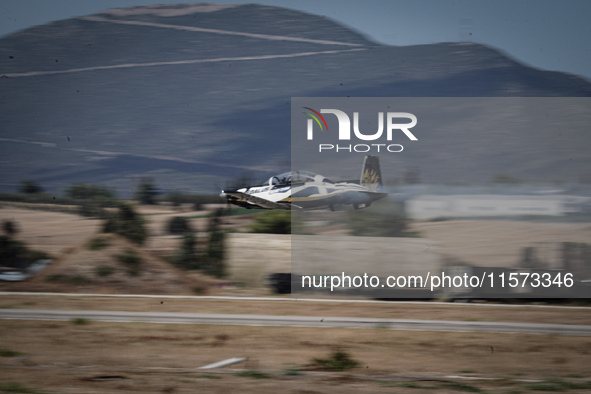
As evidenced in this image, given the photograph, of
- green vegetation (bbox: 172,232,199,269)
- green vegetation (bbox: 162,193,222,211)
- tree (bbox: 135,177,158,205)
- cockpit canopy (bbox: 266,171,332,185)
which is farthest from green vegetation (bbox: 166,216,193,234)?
cockpit canopy (bbox: 266,171,332,185)

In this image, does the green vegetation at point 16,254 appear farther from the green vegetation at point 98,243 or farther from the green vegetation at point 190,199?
the green vegetation at point 190,199

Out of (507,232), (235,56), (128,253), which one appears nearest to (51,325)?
(128,253)

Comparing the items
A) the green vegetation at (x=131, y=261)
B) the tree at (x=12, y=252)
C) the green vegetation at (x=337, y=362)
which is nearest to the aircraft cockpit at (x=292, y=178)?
the green vegetation at (x=131, y=261)

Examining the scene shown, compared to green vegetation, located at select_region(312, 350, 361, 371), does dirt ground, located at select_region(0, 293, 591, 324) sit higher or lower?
lower

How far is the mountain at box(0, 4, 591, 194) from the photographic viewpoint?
57.5ft

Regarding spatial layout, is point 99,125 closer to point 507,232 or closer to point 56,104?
point 56,104

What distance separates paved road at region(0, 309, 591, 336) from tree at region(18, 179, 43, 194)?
24.6 feet

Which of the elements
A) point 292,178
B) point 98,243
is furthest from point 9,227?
point 292,178

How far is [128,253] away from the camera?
46.4 ft

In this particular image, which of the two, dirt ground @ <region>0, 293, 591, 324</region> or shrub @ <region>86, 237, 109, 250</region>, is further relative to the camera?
shrub @ <region>86, 237, 109, 250</region>

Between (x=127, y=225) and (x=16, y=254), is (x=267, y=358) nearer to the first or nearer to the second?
(x=127, y=225)

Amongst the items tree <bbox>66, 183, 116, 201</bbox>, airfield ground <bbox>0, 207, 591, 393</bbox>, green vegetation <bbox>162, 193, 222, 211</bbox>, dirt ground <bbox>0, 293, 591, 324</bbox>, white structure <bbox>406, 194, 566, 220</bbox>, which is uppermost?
white structure <bbox>406, 194, 566, 220</bbox>

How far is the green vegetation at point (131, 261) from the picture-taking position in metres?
14.0

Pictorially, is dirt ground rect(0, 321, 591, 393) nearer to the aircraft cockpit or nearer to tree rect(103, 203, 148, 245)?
the aircraft cockpit
